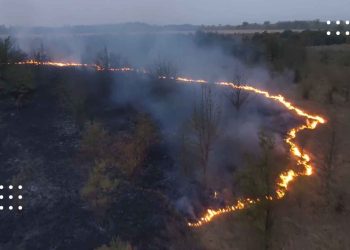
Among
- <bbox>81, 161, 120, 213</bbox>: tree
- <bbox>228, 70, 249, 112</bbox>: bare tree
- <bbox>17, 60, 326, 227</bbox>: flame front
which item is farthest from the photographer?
<bbox>228, 70, 249, 112</bbox>: bare tree

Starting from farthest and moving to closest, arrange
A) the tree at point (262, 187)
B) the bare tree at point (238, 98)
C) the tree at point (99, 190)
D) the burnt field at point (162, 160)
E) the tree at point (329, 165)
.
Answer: the bare tree at point (238, 98)
the tree at point (329, 165)
the tree at point (99, 190)
the burnt field at point (162, 160)
the tree at point (262, 187)

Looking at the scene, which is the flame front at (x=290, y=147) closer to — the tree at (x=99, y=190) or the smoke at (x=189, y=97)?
the smoke at (x=189, y=97)

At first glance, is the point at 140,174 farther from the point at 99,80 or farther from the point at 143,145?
the point at 99,80

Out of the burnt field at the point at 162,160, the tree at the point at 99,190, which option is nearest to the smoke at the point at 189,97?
the burnt field at the point at 162,160

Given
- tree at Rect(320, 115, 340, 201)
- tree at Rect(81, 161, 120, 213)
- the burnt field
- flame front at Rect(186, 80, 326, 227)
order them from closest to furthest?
flame front at Rect(186, 80, 326, 227), the burnt field, tree at Rect(81, 161, 120, 213), tree at Rect(320, 115, 340, 201)

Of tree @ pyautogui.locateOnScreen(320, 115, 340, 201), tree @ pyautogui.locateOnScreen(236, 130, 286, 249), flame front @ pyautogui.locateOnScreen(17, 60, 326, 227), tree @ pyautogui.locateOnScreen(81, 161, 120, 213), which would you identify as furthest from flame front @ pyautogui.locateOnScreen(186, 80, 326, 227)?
tree @ pyautogui.locateOnScreen(81, 161, 120, 213)

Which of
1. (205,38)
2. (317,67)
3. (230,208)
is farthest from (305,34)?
(230,208)

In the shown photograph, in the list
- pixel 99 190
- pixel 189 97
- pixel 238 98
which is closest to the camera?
pixel 99 190

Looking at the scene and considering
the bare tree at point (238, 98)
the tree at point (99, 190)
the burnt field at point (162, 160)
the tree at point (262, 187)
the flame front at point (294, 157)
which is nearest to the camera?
the tree at point (262, 187)

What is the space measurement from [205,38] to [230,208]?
38635 mm

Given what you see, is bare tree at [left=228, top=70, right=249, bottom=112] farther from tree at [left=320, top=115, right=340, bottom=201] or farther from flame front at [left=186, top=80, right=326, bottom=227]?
tree at [left=320, top=115, right=340, bottom=201]

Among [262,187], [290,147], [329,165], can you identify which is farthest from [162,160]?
[262,187]

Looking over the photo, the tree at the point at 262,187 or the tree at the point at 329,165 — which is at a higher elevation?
the tree at the point at 262,187

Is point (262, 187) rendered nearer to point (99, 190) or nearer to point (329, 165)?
point (99, 190)
